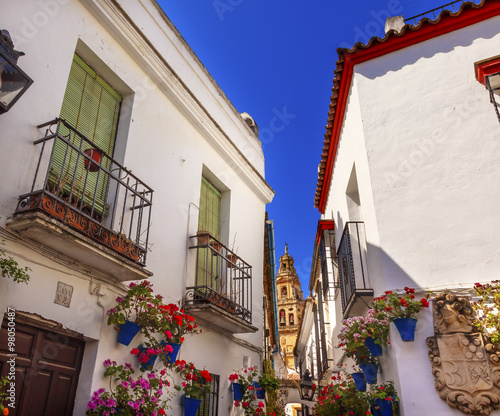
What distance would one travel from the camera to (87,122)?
18.4ft

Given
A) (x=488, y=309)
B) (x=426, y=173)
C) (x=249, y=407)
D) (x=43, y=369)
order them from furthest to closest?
(x=249, y=407) → (x=426, y=173) → (x=488, y=309) → (x=43, y=369)

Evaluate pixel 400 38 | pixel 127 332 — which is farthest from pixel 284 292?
pixel 127 332

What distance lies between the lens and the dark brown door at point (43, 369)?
13.3 ft

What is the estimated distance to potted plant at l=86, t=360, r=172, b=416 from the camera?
4508 millimetres

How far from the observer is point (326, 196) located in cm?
1064

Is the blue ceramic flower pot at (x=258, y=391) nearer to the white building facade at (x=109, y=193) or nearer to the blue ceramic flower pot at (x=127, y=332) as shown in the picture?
the white building facade at (x=109, y=193)

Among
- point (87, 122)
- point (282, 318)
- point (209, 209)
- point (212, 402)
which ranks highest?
point (282, 318)

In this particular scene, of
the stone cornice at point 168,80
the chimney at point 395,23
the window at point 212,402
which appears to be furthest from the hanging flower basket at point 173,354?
the chimney at point 395,23

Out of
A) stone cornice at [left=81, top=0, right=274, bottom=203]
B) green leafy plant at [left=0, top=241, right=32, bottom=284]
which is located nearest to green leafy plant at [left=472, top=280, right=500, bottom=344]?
green leafy plant at [left=0, top=241, right=32, bottom=284]

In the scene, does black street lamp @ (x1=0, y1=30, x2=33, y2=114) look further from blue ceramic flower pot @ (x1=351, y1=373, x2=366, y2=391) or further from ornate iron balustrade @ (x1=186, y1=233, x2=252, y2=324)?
blue ceramic flower pot @ (x1=351, y1=373, x2=366, y2=391)

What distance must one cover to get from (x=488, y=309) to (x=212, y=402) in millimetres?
3993

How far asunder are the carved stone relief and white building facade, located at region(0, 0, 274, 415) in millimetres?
2876

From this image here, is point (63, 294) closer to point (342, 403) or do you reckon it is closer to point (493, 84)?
point (342, 403)

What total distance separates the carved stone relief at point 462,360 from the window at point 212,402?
3190 mm
